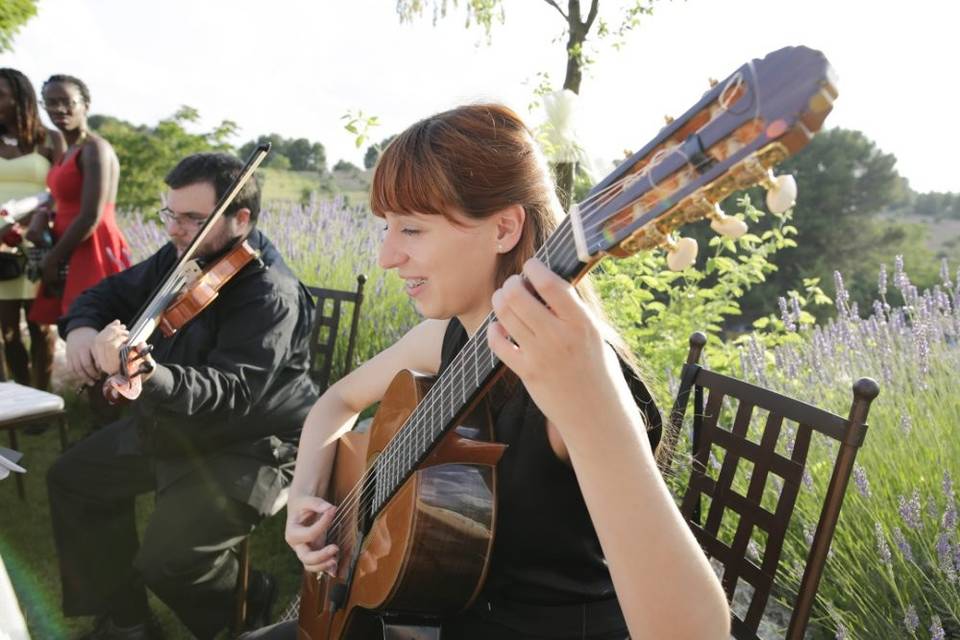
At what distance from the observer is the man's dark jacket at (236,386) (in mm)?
2430

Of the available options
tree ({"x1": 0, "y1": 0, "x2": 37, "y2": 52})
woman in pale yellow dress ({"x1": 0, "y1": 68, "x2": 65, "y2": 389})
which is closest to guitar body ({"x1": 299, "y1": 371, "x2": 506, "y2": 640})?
woman in pale yellow dress ({"x1": 0, "y1": 68, "x2": 65, "y2": 389})

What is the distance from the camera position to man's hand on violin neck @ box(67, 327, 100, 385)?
2.54 m

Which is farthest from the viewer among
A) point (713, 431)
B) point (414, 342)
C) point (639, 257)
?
point (639, 257)

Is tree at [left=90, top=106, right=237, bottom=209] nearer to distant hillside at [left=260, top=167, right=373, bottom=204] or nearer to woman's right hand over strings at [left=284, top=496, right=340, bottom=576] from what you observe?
distant hillside at [left=260, top=167, right=373, bottom=204]

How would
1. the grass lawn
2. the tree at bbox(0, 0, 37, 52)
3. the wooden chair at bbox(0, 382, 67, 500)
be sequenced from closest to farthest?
the wooden chair at bbox(0, 382, 67, 500) → the grass lawn → the tree at bbox(0, 0, 37, 52)

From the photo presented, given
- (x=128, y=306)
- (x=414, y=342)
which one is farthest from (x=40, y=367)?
(x=414, y=342)

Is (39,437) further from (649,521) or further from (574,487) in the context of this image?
(649,521)

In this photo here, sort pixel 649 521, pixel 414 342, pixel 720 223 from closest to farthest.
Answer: pixel 720 223, pixel 649 521, pixel 414 342

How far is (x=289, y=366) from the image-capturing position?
2.81 meters

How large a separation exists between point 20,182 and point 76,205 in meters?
0.69

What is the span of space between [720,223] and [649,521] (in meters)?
0.41

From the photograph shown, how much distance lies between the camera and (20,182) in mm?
4668

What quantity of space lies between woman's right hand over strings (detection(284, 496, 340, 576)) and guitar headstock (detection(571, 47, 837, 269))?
3.71 ft

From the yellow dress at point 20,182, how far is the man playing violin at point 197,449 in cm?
223
